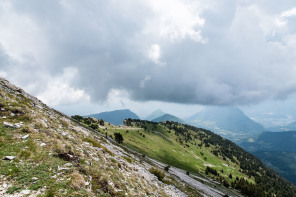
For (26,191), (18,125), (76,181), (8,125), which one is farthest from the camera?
(18,125)

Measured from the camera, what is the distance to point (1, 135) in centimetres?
1692

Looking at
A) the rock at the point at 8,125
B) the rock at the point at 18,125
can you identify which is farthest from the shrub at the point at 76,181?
the rock at the point at 8,125

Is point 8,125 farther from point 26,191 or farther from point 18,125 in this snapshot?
point 26,191

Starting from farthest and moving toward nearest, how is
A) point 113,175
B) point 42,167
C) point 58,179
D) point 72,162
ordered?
point 113,175 → point 72,162 → point 42,167 → point 58,179

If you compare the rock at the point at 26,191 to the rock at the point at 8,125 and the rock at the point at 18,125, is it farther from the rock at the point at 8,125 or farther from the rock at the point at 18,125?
the rock at the point at 8,125

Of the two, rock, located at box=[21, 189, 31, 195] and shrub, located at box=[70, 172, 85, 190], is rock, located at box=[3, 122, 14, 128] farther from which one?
rock, located at box=[21, 189, 31, 195]

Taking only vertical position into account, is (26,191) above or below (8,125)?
below

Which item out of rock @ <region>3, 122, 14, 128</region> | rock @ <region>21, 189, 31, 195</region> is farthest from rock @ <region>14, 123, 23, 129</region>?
rock @ <region>21, 189, 31, 195</region>

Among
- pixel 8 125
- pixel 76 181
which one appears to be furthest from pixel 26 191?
pixel 8 125

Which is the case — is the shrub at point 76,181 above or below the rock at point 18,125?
below

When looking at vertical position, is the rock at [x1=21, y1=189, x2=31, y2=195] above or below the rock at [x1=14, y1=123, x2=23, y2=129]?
below

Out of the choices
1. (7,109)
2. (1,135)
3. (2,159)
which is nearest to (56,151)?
(2,159)

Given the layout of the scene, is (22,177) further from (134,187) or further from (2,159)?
(134,187)

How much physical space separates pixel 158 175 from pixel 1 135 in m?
33.2
